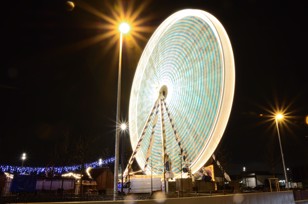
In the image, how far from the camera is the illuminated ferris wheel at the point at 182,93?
2020 cm

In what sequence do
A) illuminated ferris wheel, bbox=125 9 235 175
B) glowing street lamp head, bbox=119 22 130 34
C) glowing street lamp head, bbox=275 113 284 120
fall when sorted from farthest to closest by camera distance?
glowing street lamp head, bbox=275 113 284 120 → illuminated ferris wheel, bbox=125 9 235 175 → glowing street lamp head, bbox=119 22 130 34

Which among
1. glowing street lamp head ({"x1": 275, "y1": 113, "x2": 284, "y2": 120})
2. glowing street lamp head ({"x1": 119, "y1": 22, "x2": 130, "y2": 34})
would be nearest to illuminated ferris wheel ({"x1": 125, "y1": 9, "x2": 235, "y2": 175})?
glowing street lamp head ({"x1": 119, "y1": 22, "x2": 130, "y2": 34})

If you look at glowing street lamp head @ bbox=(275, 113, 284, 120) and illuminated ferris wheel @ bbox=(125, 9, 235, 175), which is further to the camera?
glowing street lamp head @ bbox=(275, 113, 284, 120)

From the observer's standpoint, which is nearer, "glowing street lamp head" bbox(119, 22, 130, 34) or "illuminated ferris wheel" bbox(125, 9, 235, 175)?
"glowing street lamp head" bbox(119, 22, 130, 34)

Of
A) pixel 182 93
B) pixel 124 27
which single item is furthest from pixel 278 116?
pixel 124 27

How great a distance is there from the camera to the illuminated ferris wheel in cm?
2020

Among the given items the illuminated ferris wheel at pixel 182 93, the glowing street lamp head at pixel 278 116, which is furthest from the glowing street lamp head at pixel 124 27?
the glowing street lamp head at pixel 278 116

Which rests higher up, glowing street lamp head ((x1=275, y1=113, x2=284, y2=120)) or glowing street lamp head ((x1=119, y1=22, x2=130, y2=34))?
glowing street lamp head ((x1=119, y1=22, x2=130, y2=34))

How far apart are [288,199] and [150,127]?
1559cm

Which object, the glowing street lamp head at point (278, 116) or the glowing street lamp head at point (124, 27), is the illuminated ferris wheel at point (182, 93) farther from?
the glowing street lamp head at point (278, 116)

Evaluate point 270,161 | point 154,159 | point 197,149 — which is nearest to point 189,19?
point 197,149

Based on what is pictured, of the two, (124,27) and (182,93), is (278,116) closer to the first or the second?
(182,93)

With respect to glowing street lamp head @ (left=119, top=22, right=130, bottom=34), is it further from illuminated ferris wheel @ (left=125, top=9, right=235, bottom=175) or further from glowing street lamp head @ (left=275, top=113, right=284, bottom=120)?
glowing street lamp head @ (left=275, top=113, right=284, bottom=120)

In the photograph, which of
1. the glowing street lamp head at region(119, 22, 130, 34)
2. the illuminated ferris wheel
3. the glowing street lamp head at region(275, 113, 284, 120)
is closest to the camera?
the glowing street lamp head at region(119, 22, 130, 34)
